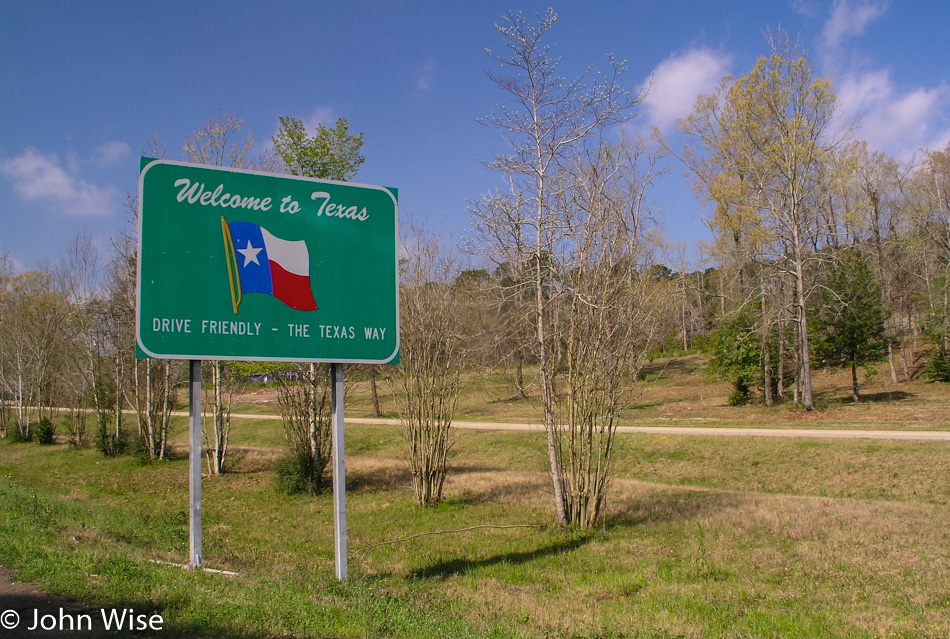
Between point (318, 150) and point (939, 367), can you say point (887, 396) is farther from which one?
point (318, 150)

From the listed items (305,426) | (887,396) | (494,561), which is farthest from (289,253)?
(887,396)

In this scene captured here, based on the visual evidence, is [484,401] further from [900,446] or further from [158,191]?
[158,191]

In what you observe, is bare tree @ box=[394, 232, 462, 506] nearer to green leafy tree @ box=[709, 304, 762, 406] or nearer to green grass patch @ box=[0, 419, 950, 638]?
green grass patch @ box=[0, 419, 950, 638]

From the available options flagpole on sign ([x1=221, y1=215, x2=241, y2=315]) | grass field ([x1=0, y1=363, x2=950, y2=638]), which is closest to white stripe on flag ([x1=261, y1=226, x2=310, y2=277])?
flagpole on sign ([x1=221, y1=215, x2=241, y2=315])

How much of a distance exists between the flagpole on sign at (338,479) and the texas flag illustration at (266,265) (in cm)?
96

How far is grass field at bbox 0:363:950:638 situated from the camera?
5.20m

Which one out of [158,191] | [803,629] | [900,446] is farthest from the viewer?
[900,446]

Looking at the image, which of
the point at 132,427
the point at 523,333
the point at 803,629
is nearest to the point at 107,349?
the point at 132,427

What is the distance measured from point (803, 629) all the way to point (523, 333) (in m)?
6.66

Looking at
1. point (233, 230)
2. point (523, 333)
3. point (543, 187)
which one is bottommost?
point (523, 333)

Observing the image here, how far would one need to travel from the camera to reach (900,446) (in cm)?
1462

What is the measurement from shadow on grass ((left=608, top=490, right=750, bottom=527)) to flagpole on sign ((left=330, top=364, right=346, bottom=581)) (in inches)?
214

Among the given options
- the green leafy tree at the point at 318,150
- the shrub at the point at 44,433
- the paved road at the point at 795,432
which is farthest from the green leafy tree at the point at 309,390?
the shrub at the point at 44,433

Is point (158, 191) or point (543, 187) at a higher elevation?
point (543, 187)
